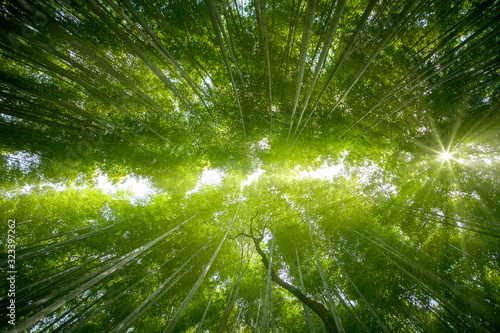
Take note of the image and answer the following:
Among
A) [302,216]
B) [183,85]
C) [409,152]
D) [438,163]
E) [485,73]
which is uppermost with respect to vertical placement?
[183,85]

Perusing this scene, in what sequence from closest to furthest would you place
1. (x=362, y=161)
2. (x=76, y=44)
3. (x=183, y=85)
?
1. (x=76, y=44)
2. (x=183, y=85)
3. (x=362, y=161)

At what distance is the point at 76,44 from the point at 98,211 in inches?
238

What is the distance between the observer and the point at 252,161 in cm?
646

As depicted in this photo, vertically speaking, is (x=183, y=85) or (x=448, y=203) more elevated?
(x=183, y=85)

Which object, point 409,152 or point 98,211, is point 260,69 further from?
point 98,211

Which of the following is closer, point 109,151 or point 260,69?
point 260,69

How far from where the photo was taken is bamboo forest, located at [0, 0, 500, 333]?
2.48 m

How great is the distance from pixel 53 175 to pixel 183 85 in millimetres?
4659

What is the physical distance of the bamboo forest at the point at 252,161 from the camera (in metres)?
2.48

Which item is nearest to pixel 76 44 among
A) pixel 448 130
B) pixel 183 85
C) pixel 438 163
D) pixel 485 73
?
pixel 183 85

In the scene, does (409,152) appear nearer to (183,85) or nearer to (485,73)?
(485,73)

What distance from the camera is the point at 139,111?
454 centimetres

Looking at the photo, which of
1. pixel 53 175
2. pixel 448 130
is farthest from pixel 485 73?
pixel 53 175

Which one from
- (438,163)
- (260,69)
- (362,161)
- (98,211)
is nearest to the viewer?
(260,69)
